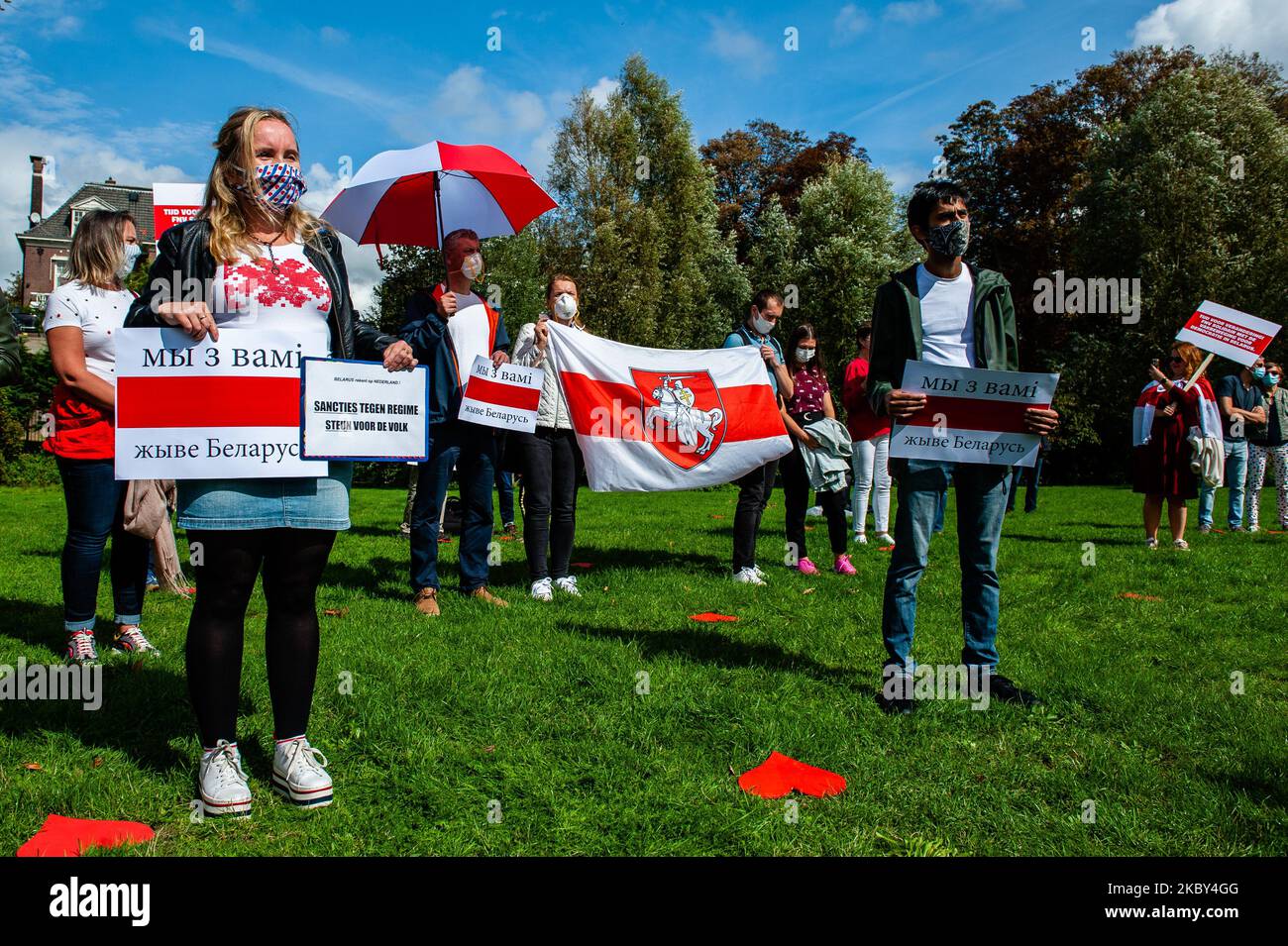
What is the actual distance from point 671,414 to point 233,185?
17.4 ft

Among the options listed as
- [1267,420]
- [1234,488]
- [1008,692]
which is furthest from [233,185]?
[1267,420]

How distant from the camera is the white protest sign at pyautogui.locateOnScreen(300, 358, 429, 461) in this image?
3.21 metres

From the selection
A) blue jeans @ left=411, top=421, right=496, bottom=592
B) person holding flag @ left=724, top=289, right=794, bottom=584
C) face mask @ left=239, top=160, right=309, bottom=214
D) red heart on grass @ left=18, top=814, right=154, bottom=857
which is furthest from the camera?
person holding flag @ left=724, top=289, right=794, bottom=584

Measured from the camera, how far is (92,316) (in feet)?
16.6

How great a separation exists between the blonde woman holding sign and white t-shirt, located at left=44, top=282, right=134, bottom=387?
2160 millimetres

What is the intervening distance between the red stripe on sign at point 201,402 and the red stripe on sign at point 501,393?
344 centimetres

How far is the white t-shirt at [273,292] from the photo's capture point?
10.4 feet

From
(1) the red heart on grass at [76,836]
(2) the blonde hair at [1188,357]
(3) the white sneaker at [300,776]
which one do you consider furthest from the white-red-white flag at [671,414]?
(2) the blonde hair at [1188,357]

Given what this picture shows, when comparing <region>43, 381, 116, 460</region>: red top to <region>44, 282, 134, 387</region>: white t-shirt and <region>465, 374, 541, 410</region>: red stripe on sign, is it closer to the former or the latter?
<region>44, 282, 134, 387</region>: white t-shirt

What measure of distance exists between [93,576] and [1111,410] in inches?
1366

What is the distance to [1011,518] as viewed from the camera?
50.5 ft

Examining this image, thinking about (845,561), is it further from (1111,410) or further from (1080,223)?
(1080,223)

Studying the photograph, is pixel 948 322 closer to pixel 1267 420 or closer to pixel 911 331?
pixel 911 331

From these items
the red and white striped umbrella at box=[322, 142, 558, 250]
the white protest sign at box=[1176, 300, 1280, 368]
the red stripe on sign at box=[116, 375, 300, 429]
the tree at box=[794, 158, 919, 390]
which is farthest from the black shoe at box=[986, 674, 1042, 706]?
the tree at box=[794, 158, 919, 390]
